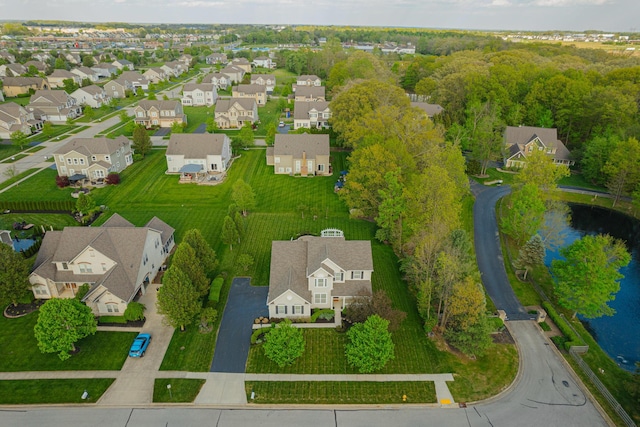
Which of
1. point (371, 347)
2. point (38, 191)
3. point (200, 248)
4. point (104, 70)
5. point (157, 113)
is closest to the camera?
point (371, 347)

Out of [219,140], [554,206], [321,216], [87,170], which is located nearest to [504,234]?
[554,206]

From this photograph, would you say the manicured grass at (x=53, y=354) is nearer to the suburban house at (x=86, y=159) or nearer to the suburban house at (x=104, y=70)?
the suburban house at (x=86, y=159)

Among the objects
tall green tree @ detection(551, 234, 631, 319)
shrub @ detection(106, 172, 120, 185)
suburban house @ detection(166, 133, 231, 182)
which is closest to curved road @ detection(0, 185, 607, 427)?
tall green tree @ detection(551, 234, 631, 319)

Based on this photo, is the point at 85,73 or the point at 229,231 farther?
the point at 85,73

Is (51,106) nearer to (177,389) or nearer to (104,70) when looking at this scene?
(104,70)

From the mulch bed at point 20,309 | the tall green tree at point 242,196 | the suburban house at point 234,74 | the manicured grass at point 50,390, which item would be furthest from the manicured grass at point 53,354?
the suburban house at point 234,74

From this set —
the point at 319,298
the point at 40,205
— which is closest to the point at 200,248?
the point at 319,298

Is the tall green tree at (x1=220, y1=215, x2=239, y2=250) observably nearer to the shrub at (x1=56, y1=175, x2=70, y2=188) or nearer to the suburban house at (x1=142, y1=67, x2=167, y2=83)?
the shrub at (x1=56, y1=175, x2=70, y2=188)
